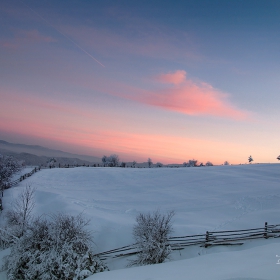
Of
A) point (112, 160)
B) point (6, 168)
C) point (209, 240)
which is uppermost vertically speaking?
point (112, 160)

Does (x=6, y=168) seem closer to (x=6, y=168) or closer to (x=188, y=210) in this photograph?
(x=6, y=168)

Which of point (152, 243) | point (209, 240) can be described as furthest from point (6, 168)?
point (209, 240)

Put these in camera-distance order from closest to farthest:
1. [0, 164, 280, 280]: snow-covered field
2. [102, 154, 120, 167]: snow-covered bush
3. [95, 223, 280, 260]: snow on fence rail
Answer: [0, 164, 280, 280]: snow-covered field
[95, 223, 280, 260]: snow on fence rail
[102, 154, 120, 167]: snow-covered bush

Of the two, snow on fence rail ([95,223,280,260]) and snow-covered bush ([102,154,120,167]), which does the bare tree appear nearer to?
snow on fence rail ([95,223,280,260])

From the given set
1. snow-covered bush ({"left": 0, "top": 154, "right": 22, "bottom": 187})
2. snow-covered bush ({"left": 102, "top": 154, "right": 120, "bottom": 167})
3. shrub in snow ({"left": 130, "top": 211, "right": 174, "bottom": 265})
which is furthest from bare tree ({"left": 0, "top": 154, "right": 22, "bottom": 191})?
snow-covered bush ({"left": 102, "top": 154, "right": 120, "bottom": 167})

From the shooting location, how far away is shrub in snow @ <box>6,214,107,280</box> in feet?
44.5

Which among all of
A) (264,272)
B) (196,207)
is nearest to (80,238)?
(264,272)

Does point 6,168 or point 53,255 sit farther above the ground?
point 6,168

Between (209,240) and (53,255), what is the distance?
402 inches

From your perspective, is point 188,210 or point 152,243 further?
point 188,210

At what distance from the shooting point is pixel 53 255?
44.7 ft

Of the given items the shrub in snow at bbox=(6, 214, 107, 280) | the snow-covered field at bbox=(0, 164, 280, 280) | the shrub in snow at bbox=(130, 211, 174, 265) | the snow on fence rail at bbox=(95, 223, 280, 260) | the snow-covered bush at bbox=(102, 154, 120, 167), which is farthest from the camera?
the snow-covered bush at bbox=(102, 154, 120, 167)

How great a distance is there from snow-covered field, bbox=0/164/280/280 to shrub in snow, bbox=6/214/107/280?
1804 mm

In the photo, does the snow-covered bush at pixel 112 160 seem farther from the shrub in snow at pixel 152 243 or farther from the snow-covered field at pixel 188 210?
the shrub in snow at pixel 152 243
